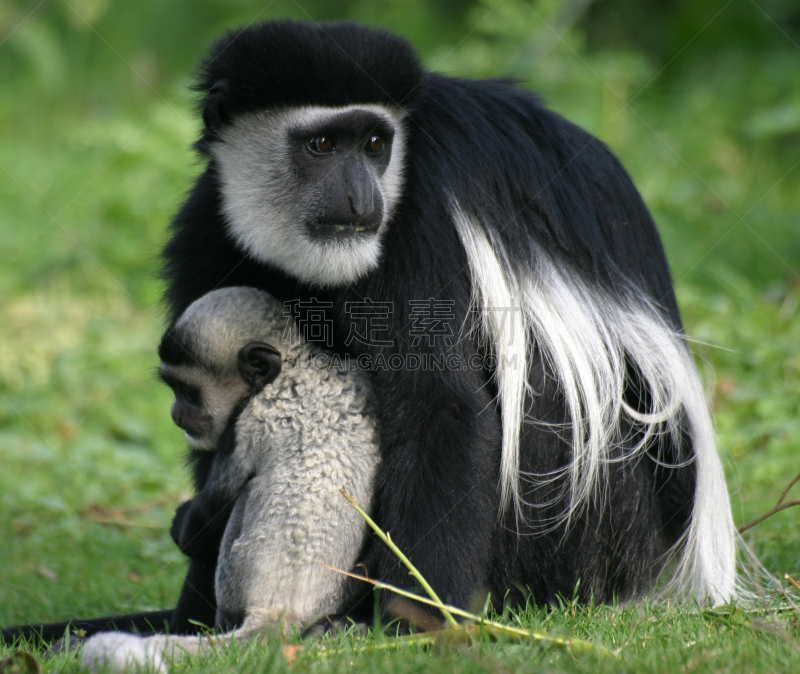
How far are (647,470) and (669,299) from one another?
0.56 meters

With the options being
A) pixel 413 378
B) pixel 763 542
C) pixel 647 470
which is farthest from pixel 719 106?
pixel 413 378

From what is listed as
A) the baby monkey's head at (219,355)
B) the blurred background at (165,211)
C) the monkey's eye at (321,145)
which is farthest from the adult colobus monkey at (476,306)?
the blurred background at (165,211)

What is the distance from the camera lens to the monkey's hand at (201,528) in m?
2.31

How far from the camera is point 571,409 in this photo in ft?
7.77

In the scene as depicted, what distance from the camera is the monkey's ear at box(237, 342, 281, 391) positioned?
91.8 inches

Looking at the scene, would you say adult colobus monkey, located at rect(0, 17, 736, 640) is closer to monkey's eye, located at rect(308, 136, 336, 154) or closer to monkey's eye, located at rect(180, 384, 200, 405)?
monkey's eye, located at rect(308, 136, 336, 154)

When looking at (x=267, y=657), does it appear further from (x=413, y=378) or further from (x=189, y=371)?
(x=189, y=371)

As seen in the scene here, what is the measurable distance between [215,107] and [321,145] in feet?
1.09

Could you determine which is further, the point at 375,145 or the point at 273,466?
the point at 375,145

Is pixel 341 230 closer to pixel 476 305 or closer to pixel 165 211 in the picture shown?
pixel 476 305

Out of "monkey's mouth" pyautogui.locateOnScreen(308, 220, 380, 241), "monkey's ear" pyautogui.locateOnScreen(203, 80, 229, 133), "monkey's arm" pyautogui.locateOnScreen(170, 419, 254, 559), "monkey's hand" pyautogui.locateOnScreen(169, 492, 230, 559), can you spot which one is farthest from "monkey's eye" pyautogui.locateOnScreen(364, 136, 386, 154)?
"monkey's hand" pyautogui.locateOnScreen(169, 492, 230, 559)

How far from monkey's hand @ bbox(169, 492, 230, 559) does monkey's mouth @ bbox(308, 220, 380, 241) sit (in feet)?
2.47

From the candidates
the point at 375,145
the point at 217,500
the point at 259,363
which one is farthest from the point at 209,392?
the point at 375,145

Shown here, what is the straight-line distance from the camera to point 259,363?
2.36 meters
